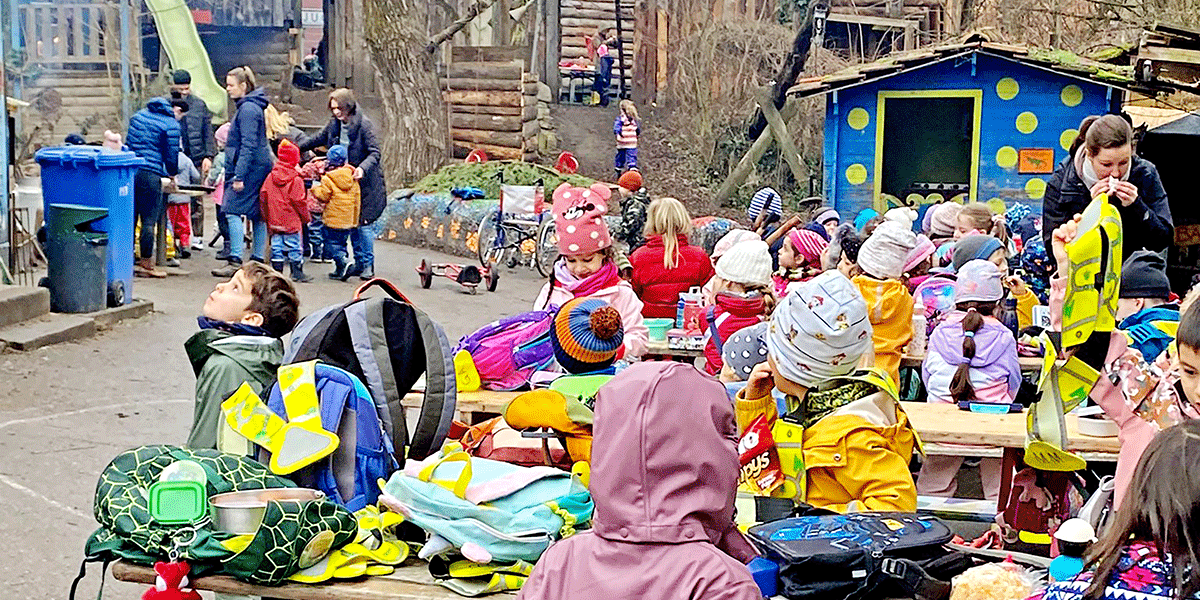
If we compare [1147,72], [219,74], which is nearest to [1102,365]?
[1147,72]

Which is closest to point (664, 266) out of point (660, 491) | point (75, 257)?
point (75, 257)

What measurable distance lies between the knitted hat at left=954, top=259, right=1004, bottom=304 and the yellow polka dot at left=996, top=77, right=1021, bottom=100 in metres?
9.95

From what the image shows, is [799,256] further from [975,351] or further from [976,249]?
[975,351]

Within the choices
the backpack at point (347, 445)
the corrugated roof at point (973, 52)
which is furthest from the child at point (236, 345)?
the corrugated roof at point (973, 52)

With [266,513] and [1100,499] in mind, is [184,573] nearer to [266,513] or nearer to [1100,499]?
[266,513]

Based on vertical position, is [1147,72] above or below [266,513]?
above

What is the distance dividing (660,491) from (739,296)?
489cm

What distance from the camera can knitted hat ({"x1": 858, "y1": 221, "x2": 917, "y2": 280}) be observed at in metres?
8.34

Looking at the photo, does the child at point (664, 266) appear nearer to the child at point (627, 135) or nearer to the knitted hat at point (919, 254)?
the knitted hat at point (919, 254)

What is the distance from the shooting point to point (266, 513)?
4.16m

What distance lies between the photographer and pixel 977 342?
24.9ft

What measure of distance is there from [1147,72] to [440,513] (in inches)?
290

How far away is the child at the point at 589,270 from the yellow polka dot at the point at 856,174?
9927 mm

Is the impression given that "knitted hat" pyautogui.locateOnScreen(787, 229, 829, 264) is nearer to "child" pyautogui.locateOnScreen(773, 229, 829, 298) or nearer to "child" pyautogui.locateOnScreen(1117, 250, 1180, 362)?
"child" pyautogui.locateOnScreen(773, 229, 829, 298)
